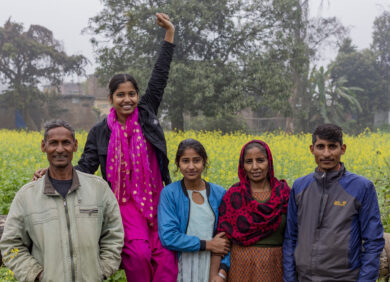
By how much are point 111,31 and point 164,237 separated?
609 inches

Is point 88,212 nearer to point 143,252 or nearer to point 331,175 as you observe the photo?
point 143,252

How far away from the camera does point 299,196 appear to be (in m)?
2.32

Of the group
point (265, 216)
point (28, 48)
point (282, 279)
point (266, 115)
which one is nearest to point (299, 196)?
point (265, 216)

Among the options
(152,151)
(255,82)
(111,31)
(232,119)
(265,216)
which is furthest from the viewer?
(232,119)

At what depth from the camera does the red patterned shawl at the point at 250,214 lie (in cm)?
242

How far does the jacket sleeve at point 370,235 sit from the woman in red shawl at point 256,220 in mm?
485

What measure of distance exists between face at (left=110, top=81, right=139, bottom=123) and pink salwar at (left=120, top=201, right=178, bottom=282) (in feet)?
2.09

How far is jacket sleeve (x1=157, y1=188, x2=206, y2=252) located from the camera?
2.46 metres

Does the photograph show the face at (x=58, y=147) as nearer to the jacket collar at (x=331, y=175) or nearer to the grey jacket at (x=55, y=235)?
the grey jacket at (x=55, y=235)

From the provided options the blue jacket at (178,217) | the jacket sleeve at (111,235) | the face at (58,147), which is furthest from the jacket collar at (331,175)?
the face at (58,147)

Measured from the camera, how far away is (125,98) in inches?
105

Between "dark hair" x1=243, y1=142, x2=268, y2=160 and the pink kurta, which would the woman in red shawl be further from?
the pink kurta

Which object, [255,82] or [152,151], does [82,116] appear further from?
[152,151]

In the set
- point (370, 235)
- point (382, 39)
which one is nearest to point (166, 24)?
point (370, 235)
